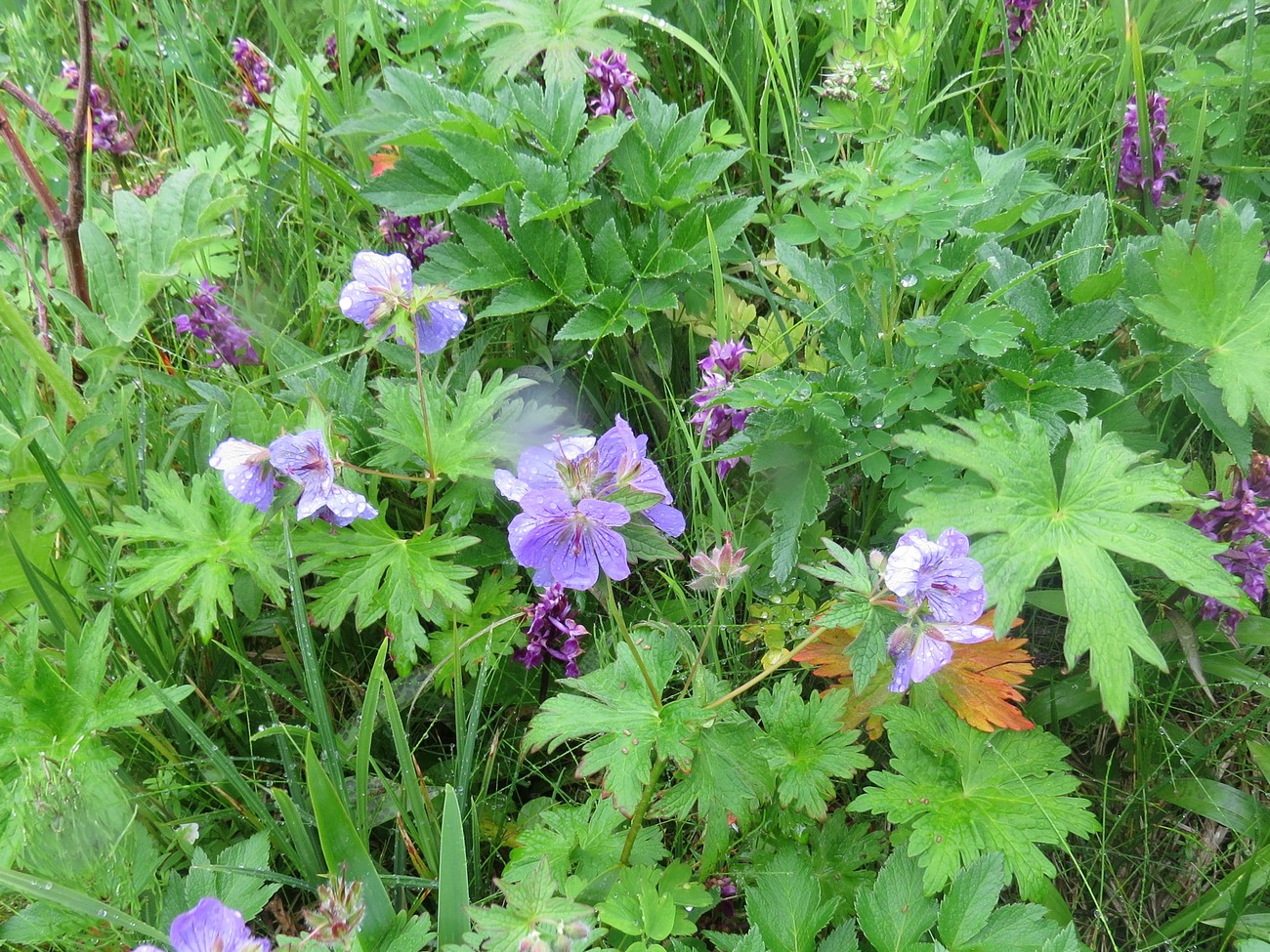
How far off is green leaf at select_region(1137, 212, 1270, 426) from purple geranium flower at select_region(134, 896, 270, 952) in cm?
190

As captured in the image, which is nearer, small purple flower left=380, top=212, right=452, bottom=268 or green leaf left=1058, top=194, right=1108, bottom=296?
green leaf left=1058, top=194, right=1108, bottom=296

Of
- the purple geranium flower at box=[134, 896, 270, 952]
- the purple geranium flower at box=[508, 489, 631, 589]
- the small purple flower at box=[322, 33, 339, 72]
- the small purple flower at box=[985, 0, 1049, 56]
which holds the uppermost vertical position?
the small purple flower at box=[322, 33, 339, 72]

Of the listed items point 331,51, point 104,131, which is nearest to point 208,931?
point 104,131

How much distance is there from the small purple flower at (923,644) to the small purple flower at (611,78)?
66.5 inches

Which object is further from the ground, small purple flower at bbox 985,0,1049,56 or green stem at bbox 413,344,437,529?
small purple flower at bbox 985,0,1049,56

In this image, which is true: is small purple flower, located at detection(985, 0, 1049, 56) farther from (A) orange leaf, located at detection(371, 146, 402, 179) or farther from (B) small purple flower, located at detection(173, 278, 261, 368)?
(B) small purple flower, located at detection(173, 278, 261, 368)

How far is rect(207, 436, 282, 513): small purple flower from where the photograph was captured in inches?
67.8

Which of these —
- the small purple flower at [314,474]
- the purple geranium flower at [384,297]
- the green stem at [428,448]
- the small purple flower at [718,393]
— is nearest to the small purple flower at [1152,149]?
the small purple flower at [718,393]

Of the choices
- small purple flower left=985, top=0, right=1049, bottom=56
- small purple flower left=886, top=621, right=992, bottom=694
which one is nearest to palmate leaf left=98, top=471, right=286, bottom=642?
small purple flower left=886, top=621, right=992, bottom=694

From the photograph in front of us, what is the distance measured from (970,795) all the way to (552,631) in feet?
2.85

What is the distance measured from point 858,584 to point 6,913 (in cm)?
171

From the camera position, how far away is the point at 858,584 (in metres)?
1.47

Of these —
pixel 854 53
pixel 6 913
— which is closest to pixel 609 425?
pixel 854 53

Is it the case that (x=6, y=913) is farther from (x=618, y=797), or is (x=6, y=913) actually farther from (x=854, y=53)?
(x=854, y=53)
